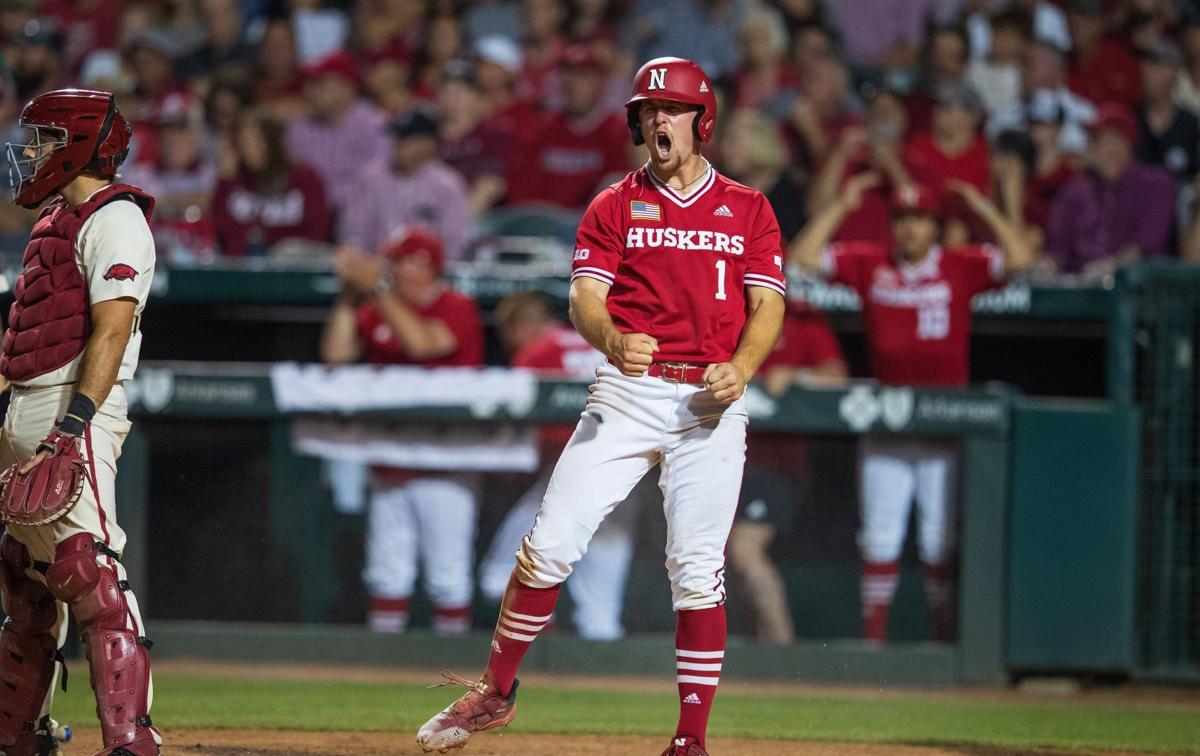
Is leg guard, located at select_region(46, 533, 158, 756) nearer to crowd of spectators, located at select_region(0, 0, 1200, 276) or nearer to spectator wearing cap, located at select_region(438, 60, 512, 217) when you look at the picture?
crowd of spectators, located at select_region(0, 0, 1200, 276)

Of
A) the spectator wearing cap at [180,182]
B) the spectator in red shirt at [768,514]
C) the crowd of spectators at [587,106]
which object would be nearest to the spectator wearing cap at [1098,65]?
the crowd of spectators at [587,106]

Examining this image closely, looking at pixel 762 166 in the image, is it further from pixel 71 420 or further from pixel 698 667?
pixel 71 420

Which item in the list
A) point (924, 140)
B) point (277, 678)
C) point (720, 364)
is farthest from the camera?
point (924, 140)

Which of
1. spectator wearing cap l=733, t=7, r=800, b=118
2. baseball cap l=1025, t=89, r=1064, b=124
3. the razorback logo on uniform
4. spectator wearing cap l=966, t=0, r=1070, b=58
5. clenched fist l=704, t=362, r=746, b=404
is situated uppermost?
spectator wearing cap l=966, t=0, r=1070, b=58

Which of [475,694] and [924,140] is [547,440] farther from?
[924,140]

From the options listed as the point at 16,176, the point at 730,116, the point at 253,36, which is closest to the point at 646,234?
Answer: the point at 16,176

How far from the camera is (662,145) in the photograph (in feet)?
14.1

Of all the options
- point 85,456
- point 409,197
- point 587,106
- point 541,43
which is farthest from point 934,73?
point 85,456

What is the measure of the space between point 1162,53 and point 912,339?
3.29 metres

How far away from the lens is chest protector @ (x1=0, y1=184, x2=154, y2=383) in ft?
13.4

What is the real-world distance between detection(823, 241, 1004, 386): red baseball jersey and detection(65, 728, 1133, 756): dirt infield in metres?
2.33

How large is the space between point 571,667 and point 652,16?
5171 millimetres

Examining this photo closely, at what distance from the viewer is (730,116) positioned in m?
8.93

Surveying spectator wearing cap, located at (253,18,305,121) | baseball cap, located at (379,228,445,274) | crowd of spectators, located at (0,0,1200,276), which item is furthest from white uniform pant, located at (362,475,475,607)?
spectator wearing cap, located at (253,18,305,121)
